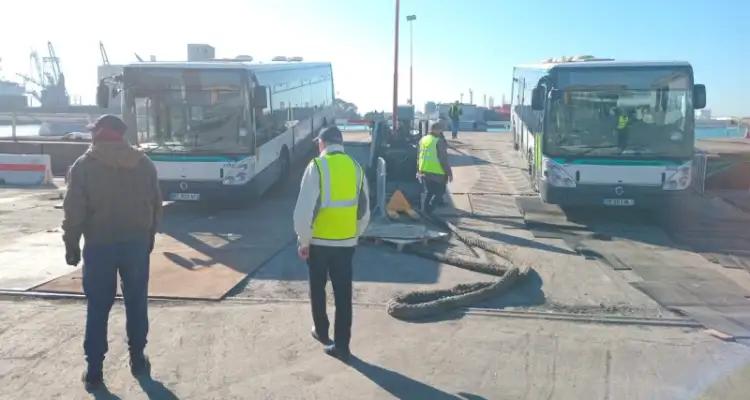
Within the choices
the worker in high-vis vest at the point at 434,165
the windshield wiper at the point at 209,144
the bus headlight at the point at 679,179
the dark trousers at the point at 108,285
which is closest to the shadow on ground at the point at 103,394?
the dark trousers at the point at 108,285

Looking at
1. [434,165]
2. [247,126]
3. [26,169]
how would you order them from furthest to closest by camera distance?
[26,169]
[247,126]
[434,165]

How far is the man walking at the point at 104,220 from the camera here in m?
4.96

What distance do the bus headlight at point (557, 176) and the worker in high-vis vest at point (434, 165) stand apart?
1.77 meters

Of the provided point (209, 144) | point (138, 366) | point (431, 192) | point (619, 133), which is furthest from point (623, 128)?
point (138, 366)

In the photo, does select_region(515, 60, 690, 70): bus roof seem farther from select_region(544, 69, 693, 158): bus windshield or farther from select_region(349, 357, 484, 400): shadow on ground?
select_region(349, 357, 484, 400): shadow on ground

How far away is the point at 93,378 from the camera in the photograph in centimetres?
505

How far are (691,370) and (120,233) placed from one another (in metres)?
4.54

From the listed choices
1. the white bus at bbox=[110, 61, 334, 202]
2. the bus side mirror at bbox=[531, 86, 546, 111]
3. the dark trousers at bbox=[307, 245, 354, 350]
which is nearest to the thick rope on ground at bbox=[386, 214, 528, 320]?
the dark trousers at bbox=[307, 245, 354, 350]

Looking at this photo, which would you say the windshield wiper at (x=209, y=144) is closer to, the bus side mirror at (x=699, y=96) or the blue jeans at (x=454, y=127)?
the bus side mirror at (x=699, y=96)

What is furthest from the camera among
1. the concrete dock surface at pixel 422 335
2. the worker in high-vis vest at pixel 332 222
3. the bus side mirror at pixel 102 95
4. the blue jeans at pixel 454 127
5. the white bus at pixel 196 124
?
the blue jeans at pixel 454 127

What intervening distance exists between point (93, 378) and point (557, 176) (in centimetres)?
931

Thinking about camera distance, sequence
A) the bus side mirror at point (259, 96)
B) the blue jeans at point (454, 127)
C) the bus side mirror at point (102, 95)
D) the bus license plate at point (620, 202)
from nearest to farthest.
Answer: the bus license plate at point (620, 202) < the bus side mirror at point (102, 95) < the bus side mirror at point (259, 96) < the blue jeans at point (454, 127)

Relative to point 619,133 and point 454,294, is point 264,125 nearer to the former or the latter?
point 619,133

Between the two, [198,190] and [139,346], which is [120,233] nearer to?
[139,346]
